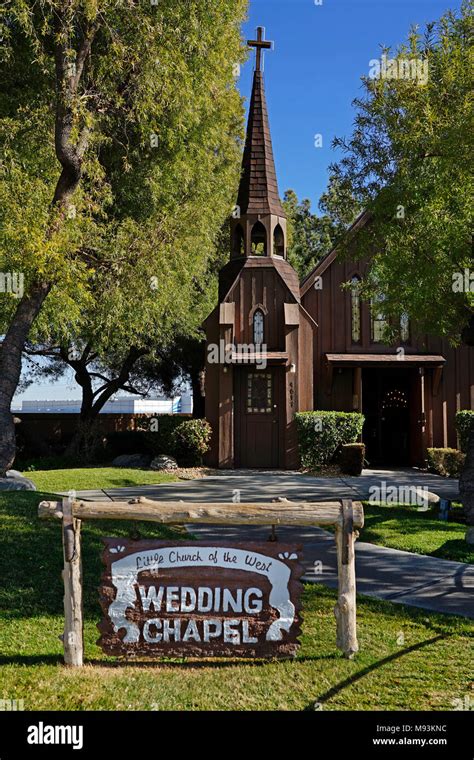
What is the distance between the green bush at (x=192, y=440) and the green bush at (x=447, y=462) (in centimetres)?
626

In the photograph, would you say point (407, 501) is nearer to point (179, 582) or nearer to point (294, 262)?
point (179, 582)

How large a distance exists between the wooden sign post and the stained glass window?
13.8 meters

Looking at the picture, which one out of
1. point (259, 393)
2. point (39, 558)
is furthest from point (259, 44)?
point (39, 558)

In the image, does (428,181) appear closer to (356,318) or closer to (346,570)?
(346,570)

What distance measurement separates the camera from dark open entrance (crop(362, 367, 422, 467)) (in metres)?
21.5

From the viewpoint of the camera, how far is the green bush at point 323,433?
18000mm

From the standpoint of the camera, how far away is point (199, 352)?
81.5 ft

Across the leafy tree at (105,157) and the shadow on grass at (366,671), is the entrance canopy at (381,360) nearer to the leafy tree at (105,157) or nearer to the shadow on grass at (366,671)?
the leafy tree at (105,157)

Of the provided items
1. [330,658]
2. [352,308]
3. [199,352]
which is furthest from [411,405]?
[330,658]

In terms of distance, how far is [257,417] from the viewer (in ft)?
62.7

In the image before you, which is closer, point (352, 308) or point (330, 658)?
point (330, 658)

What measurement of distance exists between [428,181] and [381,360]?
9.22 meters
